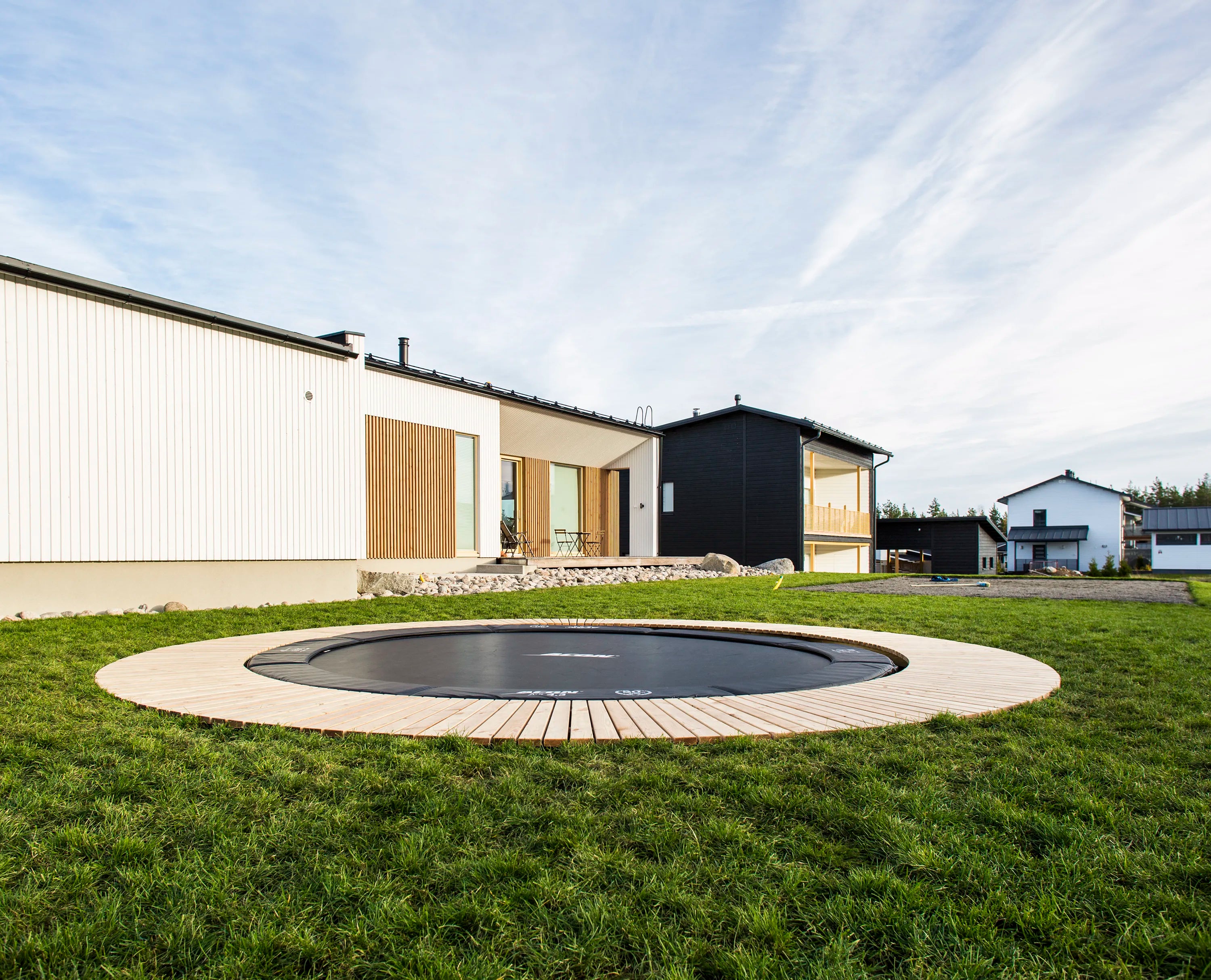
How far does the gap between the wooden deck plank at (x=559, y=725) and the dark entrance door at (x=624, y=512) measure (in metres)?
15.4

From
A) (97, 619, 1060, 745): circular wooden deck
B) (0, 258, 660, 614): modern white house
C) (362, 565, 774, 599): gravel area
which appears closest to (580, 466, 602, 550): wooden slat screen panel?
(362, 565, 774, 599): gravel area

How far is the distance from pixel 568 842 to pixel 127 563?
25.4 ft

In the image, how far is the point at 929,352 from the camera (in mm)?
15969

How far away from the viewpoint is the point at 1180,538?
3416 centimetres

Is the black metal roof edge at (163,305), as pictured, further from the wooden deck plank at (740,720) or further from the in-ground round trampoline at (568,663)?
the wooden deck plank at (740,720)

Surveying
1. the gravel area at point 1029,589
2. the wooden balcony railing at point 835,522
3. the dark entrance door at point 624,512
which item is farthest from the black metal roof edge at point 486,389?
the gravel area at point 1029,589

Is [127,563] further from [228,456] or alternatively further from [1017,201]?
[1017,201]

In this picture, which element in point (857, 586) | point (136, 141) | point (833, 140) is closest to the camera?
point (136, 141)

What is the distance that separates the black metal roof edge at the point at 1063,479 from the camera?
109 ft

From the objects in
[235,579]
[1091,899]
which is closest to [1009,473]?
[235,579]

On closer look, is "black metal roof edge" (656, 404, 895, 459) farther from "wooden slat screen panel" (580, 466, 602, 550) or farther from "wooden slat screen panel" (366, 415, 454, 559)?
"wooden slat screen panel" (366, 415, 454, 559)

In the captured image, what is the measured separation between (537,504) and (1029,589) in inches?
372

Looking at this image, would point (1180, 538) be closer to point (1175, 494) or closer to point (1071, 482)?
point (1071, 482)

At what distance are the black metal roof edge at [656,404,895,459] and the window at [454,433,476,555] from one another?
7.16m
